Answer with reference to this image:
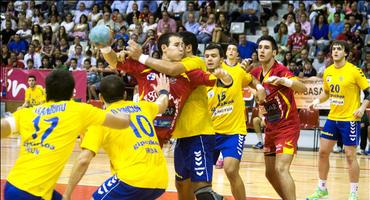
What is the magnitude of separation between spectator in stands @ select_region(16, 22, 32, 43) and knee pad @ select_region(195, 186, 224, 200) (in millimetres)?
18633

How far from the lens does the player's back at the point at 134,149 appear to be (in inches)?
227

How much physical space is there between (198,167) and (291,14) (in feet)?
46.7

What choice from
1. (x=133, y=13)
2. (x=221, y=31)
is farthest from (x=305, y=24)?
(x=133, y=13)

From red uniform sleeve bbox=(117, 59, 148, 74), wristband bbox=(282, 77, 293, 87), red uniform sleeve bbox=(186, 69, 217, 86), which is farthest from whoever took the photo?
wristband bbox=(282, 77, 293, 87)

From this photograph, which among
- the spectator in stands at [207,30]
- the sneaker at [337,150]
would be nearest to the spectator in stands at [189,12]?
the spectator in stands at [207,30]

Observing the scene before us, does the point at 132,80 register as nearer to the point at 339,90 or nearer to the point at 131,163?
the point at 339,90

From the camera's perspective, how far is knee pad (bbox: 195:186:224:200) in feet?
23.0

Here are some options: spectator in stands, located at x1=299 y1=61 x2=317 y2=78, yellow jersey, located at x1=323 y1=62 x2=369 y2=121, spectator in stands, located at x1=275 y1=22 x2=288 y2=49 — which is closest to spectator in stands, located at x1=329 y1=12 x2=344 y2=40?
spectator in stands, located at x1=275 y1=22 x2=288 y2=49

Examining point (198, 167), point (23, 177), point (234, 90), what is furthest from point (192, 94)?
point (23, 177)

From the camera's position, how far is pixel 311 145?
Result: 57.4 ft

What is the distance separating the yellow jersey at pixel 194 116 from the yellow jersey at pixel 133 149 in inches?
51.2

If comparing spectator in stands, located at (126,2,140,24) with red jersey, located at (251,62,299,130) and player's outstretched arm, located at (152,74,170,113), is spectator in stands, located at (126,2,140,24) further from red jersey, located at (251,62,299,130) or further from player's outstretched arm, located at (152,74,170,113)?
player's outstretched arm, located at (152,74,170,113)

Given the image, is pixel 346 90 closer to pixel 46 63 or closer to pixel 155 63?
pixel 155 63

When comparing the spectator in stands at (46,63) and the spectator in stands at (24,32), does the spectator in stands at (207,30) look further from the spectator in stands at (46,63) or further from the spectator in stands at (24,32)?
the spectator in stands at (24,32)
